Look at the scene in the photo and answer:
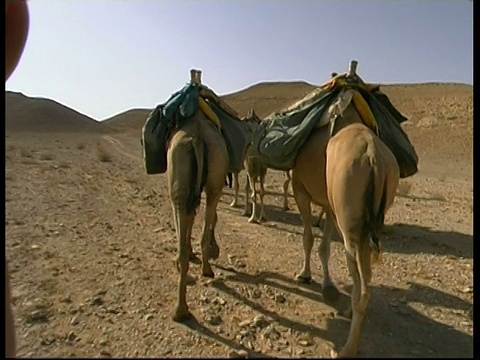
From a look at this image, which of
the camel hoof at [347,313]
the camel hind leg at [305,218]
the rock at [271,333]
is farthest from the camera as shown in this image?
the camel hind leg at [305,218]

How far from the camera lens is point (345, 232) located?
10.7 feet

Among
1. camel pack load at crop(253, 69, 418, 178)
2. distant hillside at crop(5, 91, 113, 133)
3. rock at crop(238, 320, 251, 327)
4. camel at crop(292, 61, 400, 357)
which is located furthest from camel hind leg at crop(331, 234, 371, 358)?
distant hillside at crop(5, 91, 113, 133)

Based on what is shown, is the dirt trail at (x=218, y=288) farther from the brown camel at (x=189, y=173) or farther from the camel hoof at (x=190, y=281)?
the brown camel at (x=189, y=173)

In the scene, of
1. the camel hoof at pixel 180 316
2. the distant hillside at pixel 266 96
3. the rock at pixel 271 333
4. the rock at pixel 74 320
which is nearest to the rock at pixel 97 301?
the rock at pixel 74 320

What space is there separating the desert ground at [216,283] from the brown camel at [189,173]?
0.54 meters

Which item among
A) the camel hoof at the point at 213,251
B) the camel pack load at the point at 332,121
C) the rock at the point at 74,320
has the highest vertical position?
the camel pack load at the point at 332,121

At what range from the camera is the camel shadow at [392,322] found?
3.70 metres

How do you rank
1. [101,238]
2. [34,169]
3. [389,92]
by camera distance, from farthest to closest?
[389,92]
[34,169]
[101,238]

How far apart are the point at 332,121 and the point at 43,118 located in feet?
153

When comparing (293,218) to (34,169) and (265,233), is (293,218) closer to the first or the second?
(265,233)

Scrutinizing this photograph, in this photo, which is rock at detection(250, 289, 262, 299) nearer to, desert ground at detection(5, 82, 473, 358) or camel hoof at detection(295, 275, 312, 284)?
desert ground at detection(5, 82, 473, 358)

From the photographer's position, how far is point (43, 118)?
4531cm

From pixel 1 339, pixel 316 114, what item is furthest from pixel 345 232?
pixel 1 339
